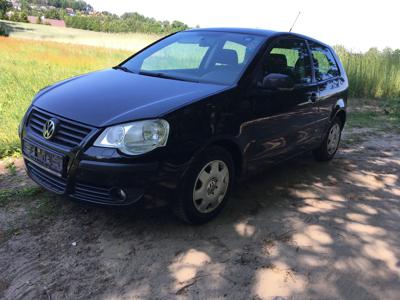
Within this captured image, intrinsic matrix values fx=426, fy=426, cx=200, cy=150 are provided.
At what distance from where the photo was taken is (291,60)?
4.92 metres

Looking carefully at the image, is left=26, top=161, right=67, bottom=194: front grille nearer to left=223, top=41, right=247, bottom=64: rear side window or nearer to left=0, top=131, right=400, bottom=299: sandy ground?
left=0, top=131, right=400, bottom=299: sandy ground

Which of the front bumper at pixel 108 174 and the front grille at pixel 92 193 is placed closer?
the front bumper at pixel 108 174

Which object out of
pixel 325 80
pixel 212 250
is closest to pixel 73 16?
pixel 325 80

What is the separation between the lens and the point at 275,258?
11.0 feet

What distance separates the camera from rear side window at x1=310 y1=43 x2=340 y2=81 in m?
5.44

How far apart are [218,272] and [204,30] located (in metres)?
2.94

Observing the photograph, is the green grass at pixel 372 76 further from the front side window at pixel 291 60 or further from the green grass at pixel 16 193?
the green grass at pixel 16 193

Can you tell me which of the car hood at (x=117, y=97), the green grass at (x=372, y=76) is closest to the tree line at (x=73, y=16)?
the green grass at (x=372, y=76)

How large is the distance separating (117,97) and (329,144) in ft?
11.8

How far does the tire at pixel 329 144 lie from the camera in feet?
19.7

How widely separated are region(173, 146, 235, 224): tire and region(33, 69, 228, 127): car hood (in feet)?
1.70

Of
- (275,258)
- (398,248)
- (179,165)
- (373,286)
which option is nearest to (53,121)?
(179,165)

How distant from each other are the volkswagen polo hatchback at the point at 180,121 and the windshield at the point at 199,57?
1cm

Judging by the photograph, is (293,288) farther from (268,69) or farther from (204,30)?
(204,30)
